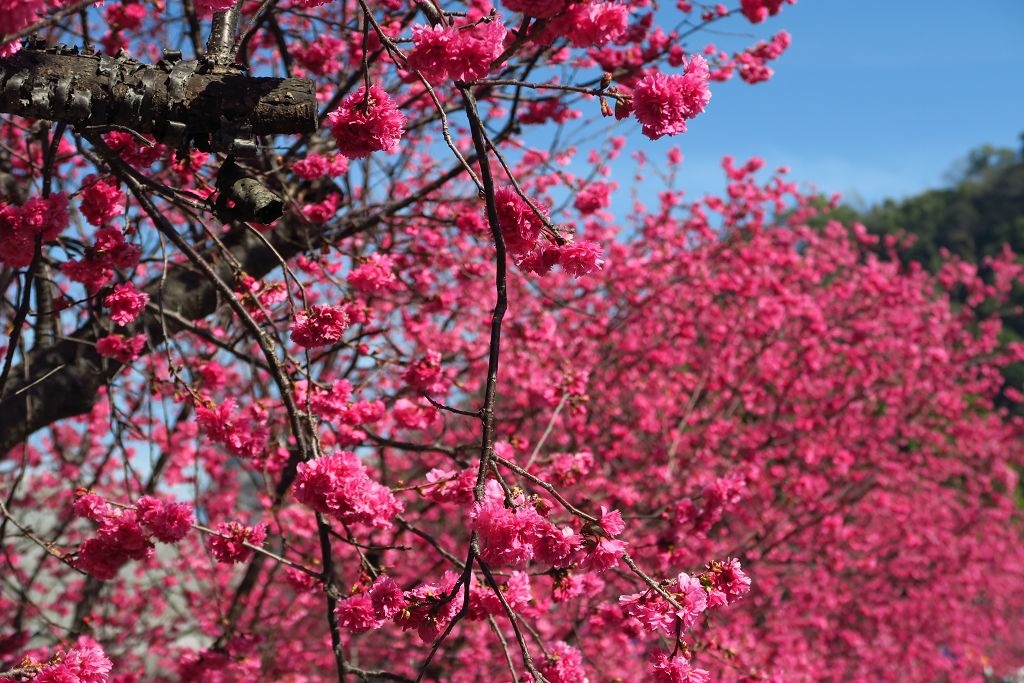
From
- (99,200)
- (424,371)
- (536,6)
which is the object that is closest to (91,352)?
(99,200)

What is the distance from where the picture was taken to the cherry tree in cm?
221

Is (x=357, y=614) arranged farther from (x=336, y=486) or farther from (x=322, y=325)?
(x=322, y=325)

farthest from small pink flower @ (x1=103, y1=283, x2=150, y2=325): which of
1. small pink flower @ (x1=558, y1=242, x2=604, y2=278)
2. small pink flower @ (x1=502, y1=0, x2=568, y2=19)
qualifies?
small pink flower @ (x1=502, y1=0, x2=568, y2=19)

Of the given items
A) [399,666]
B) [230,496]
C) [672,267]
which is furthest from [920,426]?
[230,496]

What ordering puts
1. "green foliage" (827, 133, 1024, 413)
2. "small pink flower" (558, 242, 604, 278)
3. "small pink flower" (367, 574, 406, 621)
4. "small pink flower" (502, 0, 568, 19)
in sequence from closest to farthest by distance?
"small pink flower" (502, 0, 568, 19) < "small pink flower" (558, 242, 604, 278) < "small pink flower" (367, 574, 406, 621) < "green foliage" (827, 133, 1024, 413)

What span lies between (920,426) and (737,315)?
12.1ft

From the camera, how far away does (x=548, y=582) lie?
190 inches

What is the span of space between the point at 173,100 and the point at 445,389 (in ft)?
6.04

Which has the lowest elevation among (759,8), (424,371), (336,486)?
(336,486)

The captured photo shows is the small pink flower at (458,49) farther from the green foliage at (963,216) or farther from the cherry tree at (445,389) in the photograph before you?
the green foliage at (963,216)

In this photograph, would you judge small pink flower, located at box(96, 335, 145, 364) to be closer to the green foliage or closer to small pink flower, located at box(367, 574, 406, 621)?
small pink flower, located at box(367, 574, 406, 621)

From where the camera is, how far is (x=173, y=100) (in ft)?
7.46

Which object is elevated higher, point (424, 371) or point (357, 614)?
point (424, 371)

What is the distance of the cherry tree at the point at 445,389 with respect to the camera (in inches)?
86.9
